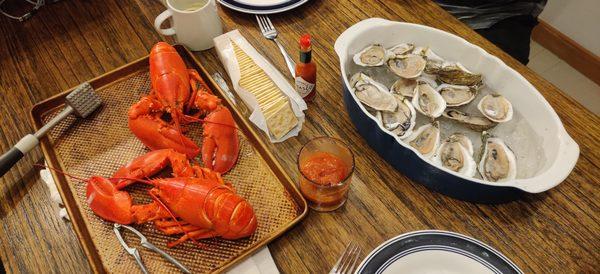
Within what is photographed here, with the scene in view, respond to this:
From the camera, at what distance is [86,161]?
3.56ft

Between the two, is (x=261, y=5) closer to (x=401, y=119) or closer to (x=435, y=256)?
(x=401, y=119)

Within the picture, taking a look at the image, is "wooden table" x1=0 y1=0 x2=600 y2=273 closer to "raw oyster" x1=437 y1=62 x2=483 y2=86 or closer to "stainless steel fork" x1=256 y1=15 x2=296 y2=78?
"stainless steel fork" x1=256 y1=15 x2=296 y2=78

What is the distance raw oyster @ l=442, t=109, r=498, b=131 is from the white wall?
1796 millimetres

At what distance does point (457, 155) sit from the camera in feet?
3.31

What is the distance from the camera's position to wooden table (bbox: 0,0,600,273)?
941mm

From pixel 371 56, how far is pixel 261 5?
0.45 metres

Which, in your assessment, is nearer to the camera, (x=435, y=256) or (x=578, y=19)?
(x=435, y=256)

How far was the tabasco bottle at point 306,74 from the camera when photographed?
104cm

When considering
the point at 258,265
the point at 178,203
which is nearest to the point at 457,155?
the point at 258,265

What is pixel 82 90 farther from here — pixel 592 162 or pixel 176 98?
pixel 592 162

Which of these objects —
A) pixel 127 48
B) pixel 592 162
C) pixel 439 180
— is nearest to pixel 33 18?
pixel 127 48

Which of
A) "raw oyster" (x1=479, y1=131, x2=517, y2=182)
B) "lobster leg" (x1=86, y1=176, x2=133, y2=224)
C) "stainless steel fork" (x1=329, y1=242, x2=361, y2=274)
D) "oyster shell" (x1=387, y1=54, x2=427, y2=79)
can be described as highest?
"oyster shell" (x1=387, y1=54, x2=427, y2=79)

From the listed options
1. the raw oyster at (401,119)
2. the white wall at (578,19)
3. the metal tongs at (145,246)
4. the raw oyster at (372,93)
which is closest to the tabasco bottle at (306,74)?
the raw oyster at (372,93)

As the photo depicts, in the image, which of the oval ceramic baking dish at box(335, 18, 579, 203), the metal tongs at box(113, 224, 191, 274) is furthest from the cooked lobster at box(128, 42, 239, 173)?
the oval ceramic baking dish at box(335, 18, 579, 203)
